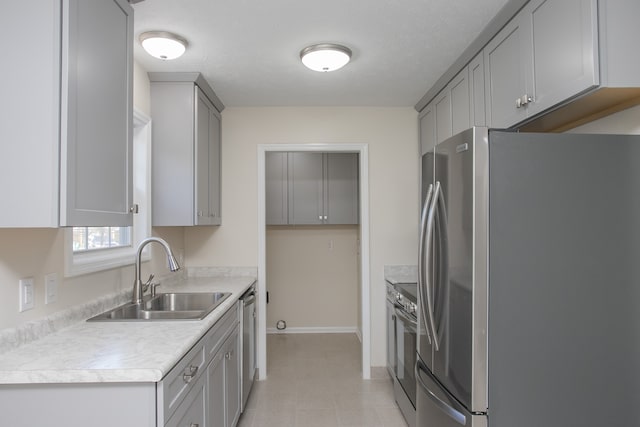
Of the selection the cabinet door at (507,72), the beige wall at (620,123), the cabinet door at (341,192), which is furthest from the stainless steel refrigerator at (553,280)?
A: the cabinet door at (341,192)

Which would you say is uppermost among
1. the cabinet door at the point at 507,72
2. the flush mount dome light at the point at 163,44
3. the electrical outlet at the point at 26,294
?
the flush mount dome light at the point at 163,44

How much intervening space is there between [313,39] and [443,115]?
117 centimetres

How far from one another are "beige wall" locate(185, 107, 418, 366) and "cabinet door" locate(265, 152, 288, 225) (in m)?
1.15

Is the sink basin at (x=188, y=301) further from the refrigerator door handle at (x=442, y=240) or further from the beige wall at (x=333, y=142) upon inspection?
the refrigerator door handle at (x=442, y=240)

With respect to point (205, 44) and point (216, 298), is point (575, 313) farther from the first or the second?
point (205, 44)

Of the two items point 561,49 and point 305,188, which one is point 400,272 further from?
point 561,49

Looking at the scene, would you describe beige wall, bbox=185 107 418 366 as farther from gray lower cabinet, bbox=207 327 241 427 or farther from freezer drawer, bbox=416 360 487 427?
freezer drawer, bbox=416 360 487 427

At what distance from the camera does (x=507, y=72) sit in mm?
1970

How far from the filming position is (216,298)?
A: 106 inches

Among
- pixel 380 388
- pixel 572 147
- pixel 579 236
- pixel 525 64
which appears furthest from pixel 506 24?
pixel 380 388

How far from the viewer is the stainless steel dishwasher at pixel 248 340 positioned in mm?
2822

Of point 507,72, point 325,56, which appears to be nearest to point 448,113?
point 507,72

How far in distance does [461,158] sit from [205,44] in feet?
5.43

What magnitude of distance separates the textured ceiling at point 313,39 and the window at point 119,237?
21.0 inches
